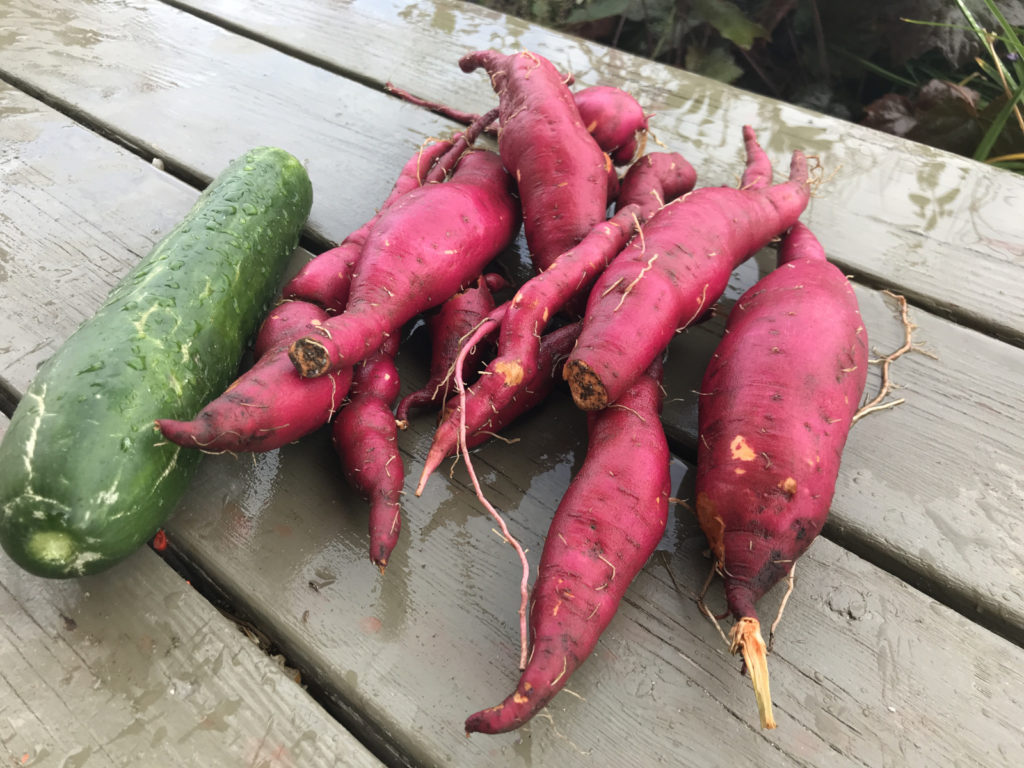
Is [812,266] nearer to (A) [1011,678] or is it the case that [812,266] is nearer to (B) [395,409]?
(A) [1011,678]

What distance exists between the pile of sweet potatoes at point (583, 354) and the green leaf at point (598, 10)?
1359mm

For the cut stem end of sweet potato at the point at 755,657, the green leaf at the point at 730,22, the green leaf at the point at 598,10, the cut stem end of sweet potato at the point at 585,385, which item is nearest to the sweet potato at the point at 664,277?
the cut stem end of sweet potato at the point at 585,385

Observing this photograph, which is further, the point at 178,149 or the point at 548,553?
the point at 178,149

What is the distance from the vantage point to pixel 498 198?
132 centimetres

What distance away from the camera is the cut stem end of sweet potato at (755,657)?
2.53ft

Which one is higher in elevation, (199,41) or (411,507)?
(199,41)

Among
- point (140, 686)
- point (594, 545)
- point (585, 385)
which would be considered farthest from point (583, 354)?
point (140, 686)

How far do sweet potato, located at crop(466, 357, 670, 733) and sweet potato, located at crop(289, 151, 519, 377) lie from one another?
1.25 ft

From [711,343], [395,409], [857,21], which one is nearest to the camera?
[395,409]

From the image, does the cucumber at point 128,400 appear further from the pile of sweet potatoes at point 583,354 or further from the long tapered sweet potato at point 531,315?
the long tapered sweet potato at point 531,315

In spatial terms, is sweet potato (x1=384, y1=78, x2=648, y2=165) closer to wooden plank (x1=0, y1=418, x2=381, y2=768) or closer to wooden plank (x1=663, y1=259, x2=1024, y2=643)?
wooden plank (x1=663, y1=259, x2=1024, y2=643)

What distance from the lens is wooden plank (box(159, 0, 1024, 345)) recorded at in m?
1.50

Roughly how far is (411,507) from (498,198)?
0.66m

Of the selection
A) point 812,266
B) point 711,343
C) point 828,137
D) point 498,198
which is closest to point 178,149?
point 498,198
